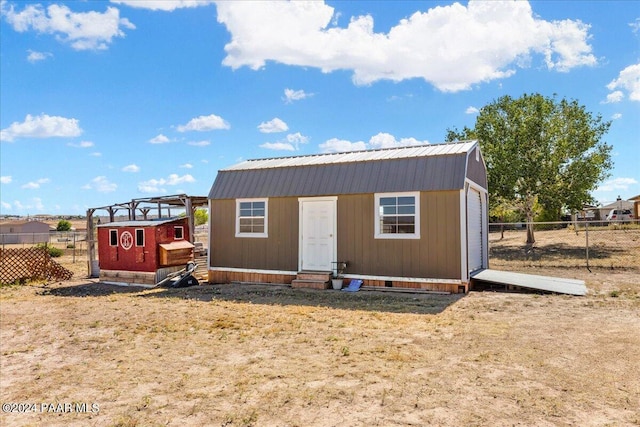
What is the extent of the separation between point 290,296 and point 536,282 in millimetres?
6137

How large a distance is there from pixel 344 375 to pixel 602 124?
24105mm

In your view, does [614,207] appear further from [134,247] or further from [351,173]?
[134,247]

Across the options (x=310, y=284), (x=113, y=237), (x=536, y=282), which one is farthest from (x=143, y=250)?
(x=536, y=282)

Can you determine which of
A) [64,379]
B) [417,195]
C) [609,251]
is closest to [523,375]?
[64,379]

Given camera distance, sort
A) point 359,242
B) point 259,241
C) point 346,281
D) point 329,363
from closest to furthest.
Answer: point 329,363 < point 359,242 < point 346,281 < point 259,241

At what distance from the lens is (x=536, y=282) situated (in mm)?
10867

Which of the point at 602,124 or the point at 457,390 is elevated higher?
the point at 602,124

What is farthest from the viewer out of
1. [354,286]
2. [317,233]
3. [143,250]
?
[143,250]

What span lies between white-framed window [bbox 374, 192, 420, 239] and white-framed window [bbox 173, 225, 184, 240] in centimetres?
678

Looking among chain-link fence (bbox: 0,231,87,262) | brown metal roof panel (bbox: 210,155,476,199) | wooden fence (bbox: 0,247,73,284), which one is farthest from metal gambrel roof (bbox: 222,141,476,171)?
chain-link fence (bbox: 0,231,87,262)

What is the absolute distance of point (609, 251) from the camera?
1952cm

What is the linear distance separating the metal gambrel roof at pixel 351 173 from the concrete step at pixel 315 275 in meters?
2.15

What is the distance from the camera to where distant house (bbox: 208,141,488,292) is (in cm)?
1064

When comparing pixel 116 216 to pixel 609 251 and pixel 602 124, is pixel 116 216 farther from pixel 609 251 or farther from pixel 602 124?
pixel 602 124
